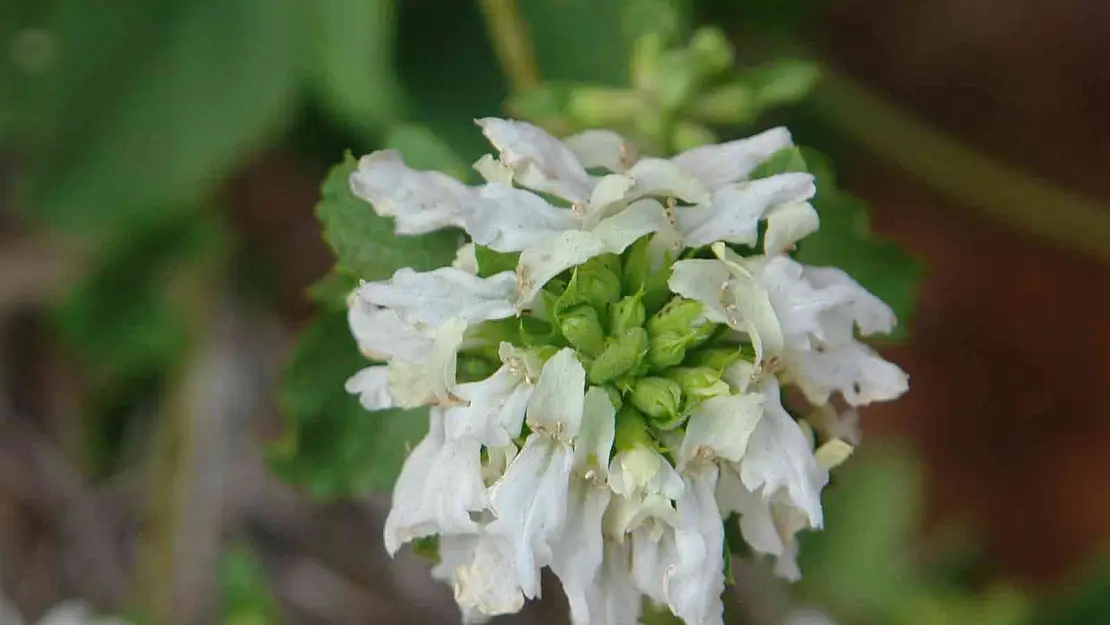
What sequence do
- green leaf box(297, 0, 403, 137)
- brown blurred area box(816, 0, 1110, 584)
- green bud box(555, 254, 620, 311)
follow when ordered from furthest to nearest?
1. brown blurred area box(816, 0, 1110, 584)
2. green leaf box(297, 0, 403, 137)
3. green bud box(555, 254, 620, 311)

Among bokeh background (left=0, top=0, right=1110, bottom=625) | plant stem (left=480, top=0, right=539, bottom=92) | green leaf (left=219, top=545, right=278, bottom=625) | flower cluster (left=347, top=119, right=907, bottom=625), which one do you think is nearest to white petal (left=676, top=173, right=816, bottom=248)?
flower cluster (left=347, top=119, right=907, bottom=625)

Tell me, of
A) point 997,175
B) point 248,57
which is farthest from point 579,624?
point 997,175

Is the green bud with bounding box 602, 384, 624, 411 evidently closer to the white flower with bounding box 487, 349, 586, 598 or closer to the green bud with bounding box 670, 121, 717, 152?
the white flower with bounding box 487, 349, 586, 598

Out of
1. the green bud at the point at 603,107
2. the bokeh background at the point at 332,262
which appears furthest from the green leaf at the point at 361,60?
the green bud at the point at 603,107

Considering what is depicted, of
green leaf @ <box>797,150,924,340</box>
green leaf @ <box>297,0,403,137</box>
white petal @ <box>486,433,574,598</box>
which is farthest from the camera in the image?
green leaf @ <box>297,0,403,137</box>

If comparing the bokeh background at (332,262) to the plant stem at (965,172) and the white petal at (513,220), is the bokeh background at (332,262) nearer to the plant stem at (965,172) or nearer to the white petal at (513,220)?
the plant stem at (965,172)

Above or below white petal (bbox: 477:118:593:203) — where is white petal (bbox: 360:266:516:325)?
below

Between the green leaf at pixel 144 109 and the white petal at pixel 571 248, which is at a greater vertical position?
the white petal at pixel 571 248

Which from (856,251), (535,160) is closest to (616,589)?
(535,160)
